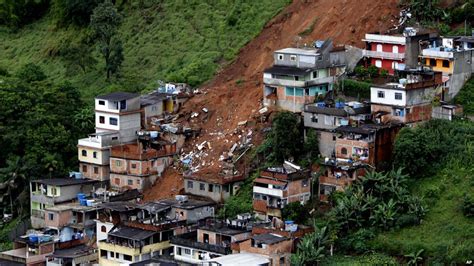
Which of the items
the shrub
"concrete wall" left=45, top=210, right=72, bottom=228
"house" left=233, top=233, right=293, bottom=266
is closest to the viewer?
the shrub

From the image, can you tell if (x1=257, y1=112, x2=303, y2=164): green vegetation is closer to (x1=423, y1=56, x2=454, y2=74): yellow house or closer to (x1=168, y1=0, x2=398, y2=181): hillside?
(x1=168, y1=0, x2=398, y2=181): hillside

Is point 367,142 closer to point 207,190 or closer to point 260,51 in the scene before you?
point 207,190

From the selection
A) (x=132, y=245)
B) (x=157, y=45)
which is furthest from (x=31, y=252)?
(x=157, y=45)

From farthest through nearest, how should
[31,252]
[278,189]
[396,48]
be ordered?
[396,48] < [31,252] < [278,189]

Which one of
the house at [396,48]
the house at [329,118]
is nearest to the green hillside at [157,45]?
the house at [396,48]

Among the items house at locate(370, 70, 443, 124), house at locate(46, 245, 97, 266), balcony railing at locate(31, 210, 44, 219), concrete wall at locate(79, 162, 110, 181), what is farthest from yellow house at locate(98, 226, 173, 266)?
house at locate(370, 70, 443, 124)
